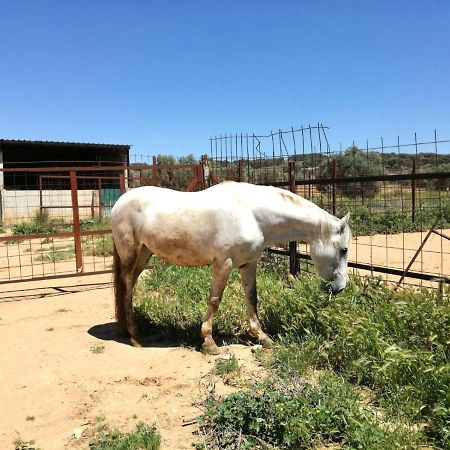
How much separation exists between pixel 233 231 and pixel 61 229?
496 inches

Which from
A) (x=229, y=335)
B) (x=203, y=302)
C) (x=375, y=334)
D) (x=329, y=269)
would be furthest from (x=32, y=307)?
(x=375, y=334)

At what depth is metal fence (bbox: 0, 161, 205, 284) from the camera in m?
8.02

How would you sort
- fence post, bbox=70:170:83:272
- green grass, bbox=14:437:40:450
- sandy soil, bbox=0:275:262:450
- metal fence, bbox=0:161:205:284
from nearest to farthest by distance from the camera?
green grass, bbox=14:437:40:450 → sandy soil, bbox=0:275:262:450 → fence post, bbox=70:170:83:272 → metal fence, bbox=0:161:205:284

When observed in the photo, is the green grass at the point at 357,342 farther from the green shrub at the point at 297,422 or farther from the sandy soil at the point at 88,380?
the sandy soil at the point at 88,380

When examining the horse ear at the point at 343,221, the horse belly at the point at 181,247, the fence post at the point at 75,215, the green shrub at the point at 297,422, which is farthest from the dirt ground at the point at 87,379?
the fence post at the point at 75,215

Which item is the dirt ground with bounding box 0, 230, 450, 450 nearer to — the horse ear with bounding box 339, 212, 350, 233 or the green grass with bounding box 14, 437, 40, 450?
the green grass with bounding box 14, 437, 40, 450

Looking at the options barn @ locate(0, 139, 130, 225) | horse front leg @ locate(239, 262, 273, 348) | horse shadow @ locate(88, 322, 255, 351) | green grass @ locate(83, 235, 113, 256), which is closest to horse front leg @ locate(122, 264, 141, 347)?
horse shadow @ locate(88, 322, 255, 351)

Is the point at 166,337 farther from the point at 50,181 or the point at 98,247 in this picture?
the point at 50,181

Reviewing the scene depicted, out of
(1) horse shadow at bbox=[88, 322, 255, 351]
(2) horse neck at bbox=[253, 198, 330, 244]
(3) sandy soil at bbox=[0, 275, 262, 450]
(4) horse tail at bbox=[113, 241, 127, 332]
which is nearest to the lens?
(3) sandy soil at bbox=[0, 275, 262, 450]

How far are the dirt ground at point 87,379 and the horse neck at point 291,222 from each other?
4.14ft

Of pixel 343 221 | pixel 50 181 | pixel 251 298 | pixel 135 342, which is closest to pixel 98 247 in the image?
pixel 135 342

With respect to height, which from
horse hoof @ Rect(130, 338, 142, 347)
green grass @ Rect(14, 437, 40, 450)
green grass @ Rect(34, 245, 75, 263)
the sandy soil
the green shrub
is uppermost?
green grass @ Rect(34, 245, 75, 263)

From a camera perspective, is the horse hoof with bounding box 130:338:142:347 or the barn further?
the barn

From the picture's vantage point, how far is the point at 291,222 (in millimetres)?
4613
